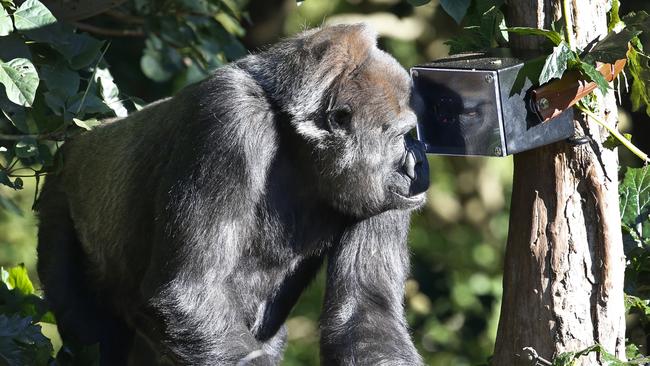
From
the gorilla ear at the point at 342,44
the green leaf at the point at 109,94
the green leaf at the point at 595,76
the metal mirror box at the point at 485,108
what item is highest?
the green leaf at the point at 595,76

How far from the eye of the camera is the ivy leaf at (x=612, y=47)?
3.10 metres

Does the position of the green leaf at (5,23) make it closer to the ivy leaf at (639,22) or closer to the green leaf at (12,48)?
the green leaf at (12,48)

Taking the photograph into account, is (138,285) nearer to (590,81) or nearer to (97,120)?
(97,120)

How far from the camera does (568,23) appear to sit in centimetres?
327

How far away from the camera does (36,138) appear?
4.11 m

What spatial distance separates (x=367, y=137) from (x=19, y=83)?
1272 millimetres

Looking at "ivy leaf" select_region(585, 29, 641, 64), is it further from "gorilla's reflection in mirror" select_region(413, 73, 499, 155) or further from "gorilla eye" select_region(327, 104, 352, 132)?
"gorilla eye" select_region(327, 104, 352, 132)

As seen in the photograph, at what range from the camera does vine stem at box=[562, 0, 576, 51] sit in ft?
10.7

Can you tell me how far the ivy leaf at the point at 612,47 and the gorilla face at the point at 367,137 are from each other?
2.31 feet

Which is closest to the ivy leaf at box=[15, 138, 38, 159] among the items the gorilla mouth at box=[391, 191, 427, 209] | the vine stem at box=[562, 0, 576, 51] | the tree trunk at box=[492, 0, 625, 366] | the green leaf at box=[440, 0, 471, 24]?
the gorilla mouth at box=[391, 191, 427, 209]

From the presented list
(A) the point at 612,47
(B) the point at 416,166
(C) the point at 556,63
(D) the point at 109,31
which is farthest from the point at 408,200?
(D) the point at 109,31

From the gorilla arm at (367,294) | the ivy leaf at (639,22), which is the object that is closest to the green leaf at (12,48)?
the gorilla arm at (367,294)

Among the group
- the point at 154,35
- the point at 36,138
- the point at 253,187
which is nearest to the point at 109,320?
the point at 36,138

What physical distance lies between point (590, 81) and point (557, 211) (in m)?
0.45
